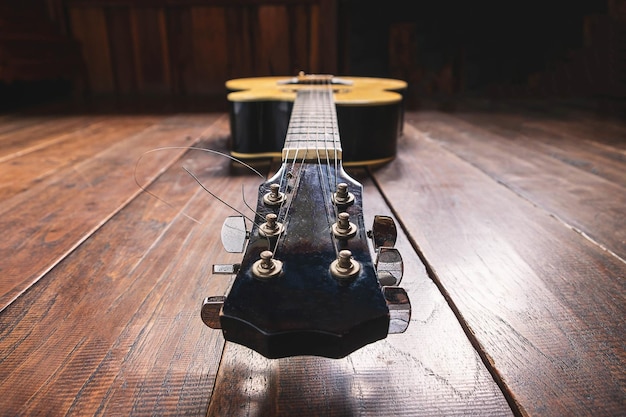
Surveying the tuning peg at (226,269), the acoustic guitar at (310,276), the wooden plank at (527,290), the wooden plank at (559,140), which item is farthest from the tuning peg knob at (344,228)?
the wooden plank at (559,140)

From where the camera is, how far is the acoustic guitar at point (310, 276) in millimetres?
347

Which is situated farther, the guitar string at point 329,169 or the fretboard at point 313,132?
the fretboard at point 313,132

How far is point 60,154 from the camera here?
1481mm

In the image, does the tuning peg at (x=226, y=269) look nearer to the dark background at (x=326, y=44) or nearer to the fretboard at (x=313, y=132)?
the fretboard at (x=313, y=132)

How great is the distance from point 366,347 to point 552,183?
2.93ft

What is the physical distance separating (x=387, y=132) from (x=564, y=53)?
220cm

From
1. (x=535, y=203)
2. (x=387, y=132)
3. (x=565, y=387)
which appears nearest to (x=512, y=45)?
(x=387, y=132)

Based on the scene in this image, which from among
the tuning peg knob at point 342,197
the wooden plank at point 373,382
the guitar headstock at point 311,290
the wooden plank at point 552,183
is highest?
the tuning peg knob at point 342,197

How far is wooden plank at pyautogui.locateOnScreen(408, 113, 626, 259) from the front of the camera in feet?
2.93

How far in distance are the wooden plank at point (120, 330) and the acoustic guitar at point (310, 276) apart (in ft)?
0.44

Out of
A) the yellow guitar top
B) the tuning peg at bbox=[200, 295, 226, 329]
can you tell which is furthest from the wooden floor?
the yellow guitar top

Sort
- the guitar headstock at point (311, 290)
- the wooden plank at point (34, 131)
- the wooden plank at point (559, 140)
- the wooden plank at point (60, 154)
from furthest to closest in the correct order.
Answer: the wooden plank at point (34, 131)
the wooden plank at point (559, 140)
the wooden plank at point (60, 154)
the guitar headstock at point (311, 290)

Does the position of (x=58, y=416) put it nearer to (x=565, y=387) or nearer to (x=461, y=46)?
(x=565, y=387)

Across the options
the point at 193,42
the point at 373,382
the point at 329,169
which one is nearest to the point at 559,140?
the point at 329,169
